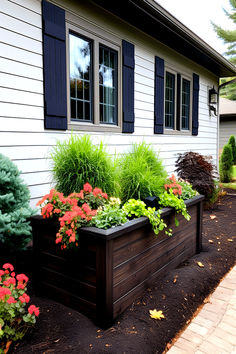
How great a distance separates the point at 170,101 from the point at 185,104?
75 cm

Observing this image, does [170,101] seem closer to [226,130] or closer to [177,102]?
[177,102]

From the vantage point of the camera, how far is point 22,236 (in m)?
2.54

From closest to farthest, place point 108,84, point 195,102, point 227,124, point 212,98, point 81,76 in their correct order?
point 81,76, point 108,84, point 195,102, point 212,98, point 227,124

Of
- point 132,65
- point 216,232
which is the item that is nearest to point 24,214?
point 216,232

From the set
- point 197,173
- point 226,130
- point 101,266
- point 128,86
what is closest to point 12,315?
point 101,266

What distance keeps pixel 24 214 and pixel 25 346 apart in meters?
1.02

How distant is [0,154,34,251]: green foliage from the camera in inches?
94.3

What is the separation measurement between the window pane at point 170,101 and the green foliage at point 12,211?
4561mm

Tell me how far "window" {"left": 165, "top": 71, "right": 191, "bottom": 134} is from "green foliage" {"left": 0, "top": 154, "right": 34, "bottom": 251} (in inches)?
168

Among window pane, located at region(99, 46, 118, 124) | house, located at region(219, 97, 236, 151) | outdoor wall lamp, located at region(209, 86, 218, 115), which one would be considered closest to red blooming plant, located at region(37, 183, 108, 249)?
window pane, located at region(99, 46, 118, 124)

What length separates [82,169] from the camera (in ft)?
9.18

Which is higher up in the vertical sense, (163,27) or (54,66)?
(163,27)

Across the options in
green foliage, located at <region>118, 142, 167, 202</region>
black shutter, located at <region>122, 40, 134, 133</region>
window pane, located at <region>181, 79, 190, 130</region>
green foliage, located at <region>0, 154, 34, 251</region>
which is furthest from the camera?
window pane, located at <region>181, 79, 190, 130</region>

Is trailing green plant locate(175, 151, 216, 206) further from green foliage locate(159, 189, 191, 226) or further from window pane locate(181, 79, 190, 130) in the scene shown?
green foliage locate(159, 189, 191, 226)
